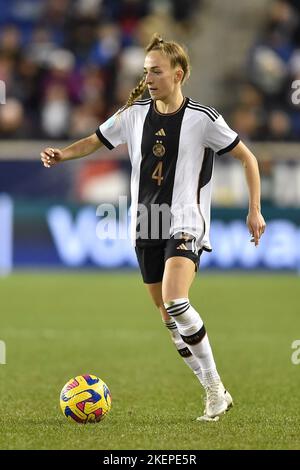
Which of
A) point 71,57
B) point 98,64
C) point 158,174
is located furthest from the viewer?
point 71,57

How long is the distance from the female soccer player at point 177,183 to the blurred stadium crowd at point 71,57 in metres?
9.71

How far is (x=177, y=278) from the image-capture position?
20.2ft

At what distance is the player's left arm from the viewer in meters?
6.19

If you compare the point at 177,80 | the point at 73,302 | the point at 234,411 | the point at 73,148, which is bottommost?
the point at 73,302

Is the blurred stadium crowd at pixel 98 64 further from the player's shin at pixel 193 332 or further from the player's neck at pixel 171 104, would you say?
the player's shin at pixel 193 332

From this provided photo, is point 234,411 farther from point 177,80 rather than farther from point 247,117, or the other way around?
point 247,117

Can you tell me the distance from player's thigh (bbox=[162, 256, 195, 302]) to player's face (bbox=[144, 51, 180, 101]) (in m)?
1.01

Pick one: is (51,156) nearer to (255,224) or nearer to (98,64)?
(255,224)

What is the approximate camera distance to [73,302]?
1295 centimetres

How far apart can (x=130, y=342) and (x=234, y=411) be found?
12.1 ft

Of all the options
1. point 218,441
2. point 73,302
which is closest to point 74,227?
point 73,302

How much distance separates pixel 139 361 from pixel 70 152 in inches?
121

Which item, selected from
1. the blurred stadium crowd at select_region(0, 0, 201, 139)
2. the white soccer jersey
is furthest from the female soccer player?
the blurred stadium crowd at select_region(0, 0, 201, 139)

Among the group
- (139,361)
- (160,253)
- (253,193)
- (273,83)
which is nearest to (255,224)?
(253,193)
